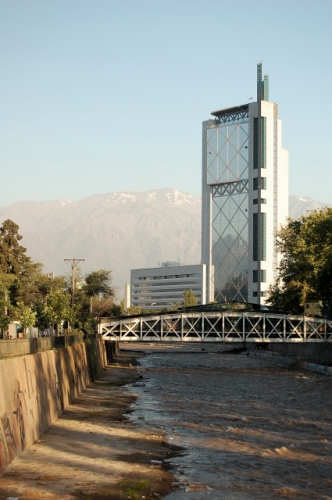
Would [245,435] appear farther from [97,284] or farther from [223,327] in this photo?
[97,284]

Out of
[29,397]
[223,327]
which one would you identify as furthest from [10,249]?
[29,397]

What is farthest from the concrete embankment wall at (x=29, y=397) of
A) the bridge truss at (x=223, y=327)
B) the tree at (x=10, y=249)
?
the tree at (x=10, y=249)

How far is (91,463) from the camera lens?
18188 millimetres

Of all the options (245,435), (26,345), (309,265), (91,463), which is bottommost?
(245,435)

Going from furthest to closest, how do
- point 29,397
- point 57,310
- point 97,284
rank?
point 97,284 < point 57,310 < point 29,397

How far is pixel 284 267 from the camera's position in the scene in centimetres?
9444

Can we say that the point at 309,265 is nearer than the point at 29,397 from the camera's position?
No

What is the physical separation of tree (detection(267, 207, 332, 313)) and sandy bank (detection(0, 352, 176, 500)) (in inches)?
2147

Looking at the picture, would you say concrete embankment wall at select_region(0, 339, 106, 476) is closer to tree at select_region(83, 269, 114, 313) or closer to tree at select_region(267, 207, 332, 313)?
tree at select_region(267, 207, 332, 313)

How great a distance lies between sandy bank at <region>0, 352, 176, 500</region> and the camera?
Answer: 1492 cm

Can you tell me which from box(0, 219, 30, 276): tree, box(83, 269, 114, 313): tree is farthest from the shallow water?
box(83, 269, 114, 313): tree

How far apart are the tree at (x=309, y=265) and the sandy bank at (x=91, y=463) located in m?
54.5

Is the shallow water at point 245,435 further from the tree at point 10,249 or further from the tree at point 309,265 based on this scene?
the tree at point 10,249

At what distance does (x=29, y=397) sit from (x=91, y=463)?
8.81 feet
